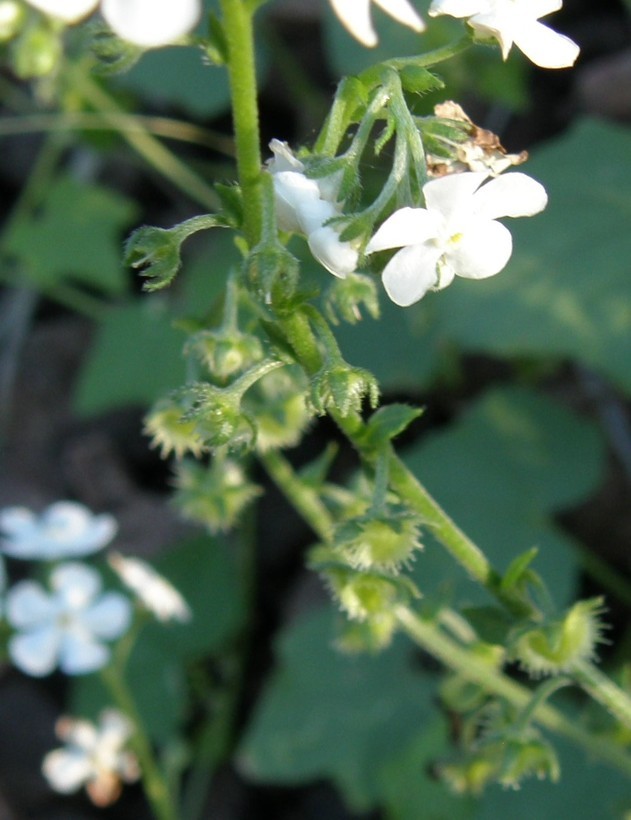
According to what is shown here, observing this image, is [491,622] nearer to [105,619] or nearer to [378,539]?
[378,539]

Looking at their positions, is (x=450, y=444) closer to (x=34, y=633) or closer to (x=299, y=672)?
(x=299, y=672)

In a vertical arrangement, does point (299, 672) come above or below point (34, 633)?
below

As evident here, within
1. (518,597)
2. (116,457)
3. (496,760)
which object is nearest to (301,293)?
(518,597)

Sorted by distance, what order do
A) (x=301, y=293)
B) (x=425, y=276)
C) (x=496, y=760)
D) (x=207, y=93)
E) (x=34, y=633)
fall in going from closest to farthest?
(x=425, y=276), (x=301, y=293), (x=496, y=760), (x=34, y=633), (x=207, y=93)

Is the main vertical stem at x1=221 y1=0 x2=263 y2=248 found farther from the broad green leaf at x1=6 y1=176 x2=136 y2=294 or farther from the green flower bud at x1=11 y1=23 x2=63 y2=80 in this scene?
the broad green leaf at x1=6 y1=176 x2=136 y2=294

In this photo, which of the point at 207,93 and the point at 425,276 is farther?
the point at 207,93

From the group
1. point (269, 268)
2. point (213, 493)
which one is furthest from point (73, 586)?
point (269, 268)
